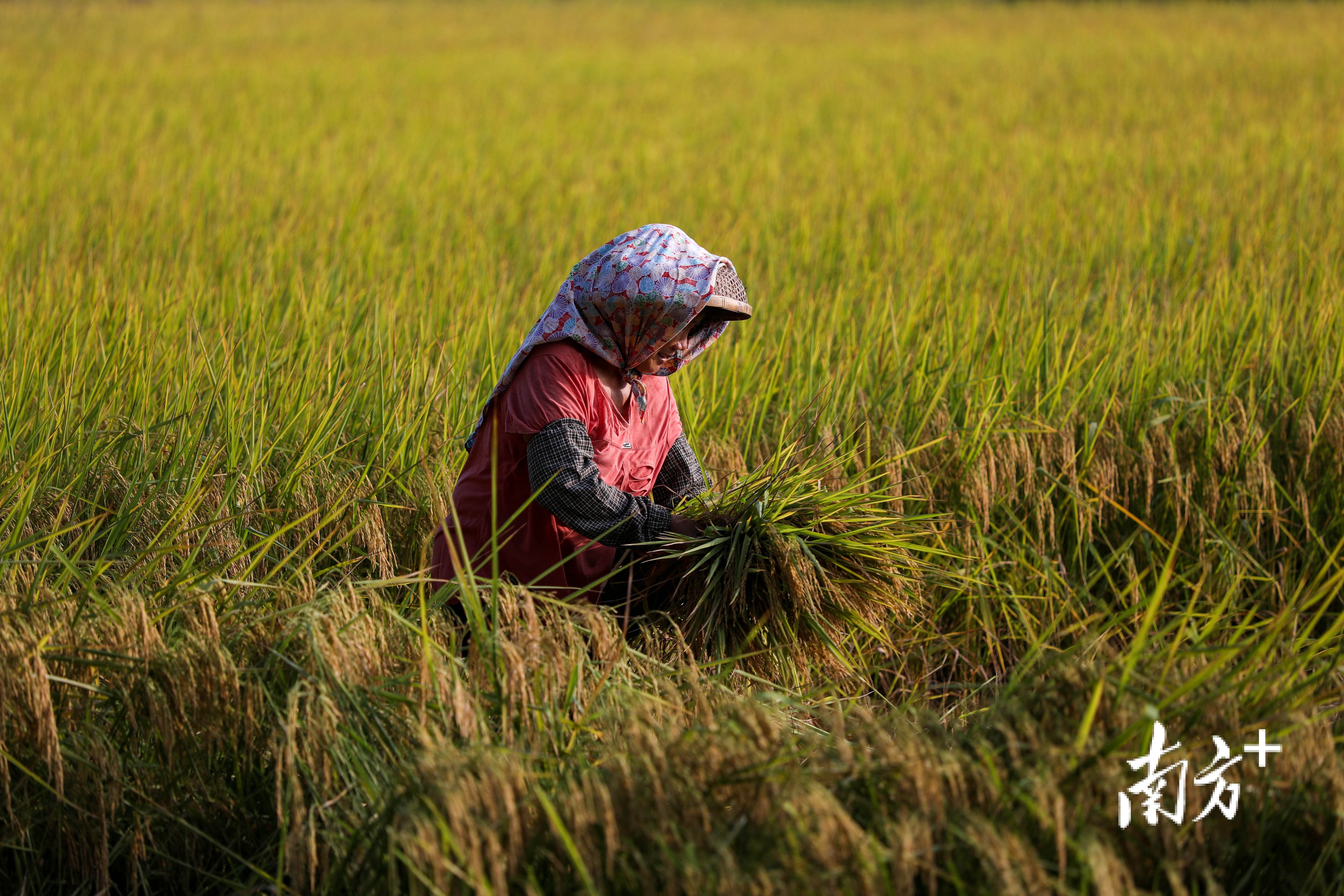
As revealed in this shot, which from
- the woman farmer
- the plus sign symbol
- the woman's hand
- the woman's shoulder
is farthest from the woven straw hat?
the plus sign symbol

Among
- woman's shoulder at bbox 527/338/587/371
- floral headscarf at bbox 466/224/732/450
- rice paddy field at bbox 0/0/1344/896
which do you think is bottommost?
rice paddy field at bbox 0/0/1344/896

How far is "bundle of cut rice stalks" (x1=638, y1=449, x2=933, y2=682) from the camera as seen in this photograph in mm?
1649

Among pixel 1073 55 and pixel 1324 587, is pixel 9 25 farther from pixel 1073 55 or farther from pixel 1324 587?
pixel 1324 587

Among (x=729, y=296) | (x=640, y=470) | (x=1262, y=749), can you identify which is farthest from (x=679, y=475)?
(x=1262, y=749)

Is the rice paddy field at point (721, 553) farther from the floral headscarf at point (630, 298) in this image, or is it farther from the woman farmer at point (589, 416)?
the floral headscarf at point (630, 298)

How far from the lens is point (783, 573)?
1.65m

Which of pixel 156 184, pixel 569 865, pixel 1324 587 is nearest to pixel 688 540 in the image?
pixel 569 865

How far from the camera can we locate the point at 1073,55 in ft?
37.6

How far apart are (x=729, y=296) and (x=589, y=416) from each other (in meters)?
0.29

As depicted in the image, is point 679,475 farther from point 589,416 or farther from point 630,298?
point 630,298

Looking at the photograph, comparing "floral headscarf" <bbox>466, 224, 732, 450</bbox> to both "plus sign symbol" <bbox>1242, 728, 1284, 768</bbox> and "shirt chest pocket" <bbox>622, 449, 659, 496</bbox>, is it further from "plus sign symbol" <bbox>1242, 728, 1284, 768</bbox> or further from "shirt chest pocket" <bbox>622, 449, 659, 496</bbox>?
"plus sign symbol" <bbox>1242, 728, 1284, 768</bbox>

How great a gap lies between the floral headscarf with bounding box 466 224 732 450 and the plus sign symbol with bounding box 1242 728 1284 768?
2.99 ft

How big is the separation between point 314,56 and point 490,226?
7258 millimetres

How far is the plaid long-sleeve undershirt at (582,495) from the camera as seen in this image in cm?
163
